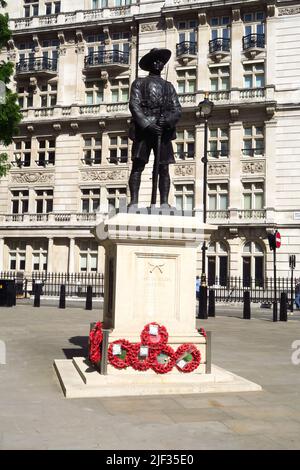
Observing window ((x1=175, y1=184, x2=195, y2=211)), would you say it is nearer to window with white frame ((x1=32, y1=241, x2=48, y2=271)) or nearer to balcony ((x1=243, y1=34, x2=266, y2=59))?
balcony ((x1=243, y1=34, x2=266, y2=59))

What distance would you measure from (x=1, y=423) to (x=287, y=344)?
8878mm

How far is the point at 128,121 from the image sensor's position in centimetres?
3612

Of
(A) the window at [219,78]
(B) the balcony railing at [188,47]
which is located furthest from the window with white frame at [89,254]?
(B) the balcony railing at [188,47]

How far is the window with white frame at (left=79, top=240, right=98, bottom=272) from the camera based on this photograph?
117 ft

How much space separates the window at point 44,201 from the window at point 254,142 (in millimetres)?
14624

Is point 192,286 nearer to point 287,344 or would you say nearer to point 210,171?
point 287,344

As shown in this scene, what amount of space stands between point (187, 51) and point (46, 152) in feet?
41.8

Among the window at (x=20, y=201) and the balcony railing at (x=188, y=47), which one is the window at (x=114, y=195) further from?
the balcony railing at (x=188, y=47)

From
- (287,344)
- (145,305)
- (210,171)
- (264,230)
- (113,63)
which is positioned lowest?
(287,344)

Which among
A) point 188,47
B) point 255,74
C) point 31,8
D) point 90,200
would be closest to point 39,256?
point 90,200

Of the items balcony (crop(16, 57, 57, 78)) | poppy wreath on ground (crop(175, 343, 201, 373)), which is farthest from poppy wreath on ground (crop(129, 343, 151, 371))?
balcony (crop(16, 57, 57, 78))

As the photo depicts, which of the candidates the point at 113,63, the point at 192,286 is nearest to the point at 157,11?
the point at 113,63

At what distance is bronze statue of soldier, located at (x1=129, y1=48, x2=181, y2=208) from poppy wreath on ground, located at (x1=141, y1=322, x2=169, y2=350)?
2088mm
